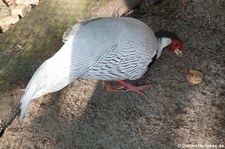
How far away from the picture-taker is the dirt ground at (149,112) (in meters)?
2.86

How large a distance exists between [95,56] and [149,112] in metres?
0.69

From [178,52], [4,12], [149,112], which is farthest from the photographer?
[4,12]

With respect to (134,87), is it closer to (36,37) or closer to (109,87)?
(109,87)

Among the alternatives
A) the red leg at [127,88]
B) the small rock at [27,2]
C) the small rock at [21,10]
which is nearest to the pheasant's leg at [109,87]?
the red leg at [127,88]

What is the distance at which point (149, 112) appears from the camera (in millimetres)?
3045

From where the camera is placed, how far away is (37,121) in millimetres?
3037

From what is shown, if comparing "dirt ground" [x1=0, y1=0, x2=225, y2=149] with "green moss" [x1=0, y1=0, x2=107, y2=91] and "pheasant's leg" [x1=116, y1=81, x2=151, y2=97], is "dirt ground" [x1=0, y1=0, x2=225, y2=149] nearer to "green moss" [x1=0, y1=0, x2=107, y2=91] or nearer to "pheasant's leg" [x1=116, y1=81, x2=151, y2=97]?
"pheasant's leg" [x1=116, y1=81, x2=151, y2=97]

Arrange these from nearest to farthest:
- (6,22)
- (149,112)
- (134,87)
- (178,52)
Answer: (149,112)
(134,87)
(178,52)
(6,22)

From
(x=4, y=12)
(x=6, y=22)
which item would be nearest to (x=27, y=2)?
(x=4, y=12)

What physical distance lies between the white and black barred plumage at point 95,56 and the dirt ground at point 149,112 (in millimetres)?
293

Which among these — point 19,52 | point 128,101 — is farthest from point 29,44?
point 128,101

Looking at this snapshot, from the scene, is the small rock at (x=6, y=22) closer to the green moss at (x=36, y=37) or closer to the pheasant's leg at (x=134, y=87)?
the green moss at (x=36, y=37)

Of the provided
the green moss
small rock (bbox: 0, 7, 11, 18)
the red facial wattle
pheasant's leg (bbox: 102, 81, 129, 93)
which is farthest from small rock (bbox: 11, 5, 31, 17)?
the red facial wattle

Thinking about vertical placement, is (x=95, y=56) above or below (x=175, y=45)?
above
